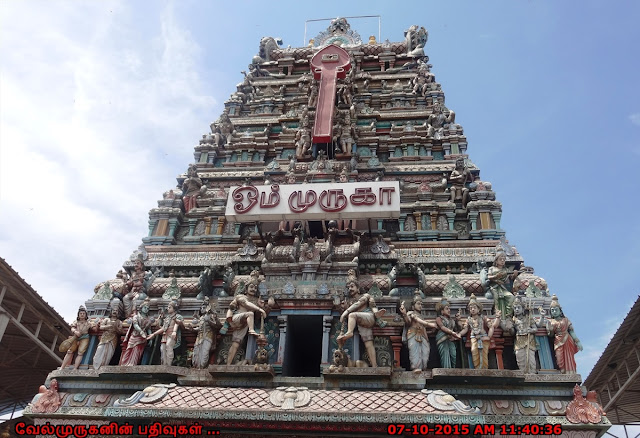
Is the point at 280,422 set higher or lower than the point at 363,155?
lower

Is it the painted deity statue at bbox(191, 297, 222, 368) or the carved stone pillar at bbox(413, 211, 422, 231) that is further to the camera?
the carved stone pillar at bbox(413, 211, 422, 231)

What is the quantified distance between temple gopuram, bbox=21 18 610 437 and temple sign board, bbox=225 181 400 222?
0.04m

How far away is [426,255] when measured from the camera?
518 inches

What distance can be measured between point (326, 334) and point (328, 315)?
448 millimetres

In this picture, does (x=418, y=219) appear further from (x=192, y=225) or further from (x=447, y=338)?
(x=192, y=225)

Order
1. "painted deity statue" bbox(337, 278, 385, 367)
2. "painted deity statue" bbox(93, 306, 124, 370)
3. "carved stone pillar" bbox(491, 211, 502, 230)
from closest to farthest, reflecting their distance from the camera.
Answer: "painted deity statue" bbox(337, 278, 385, 367)
"painted deity statue" bbox(93, 306, 124, 370)
"carved stone pillar" bbox(491, 211, 502, 230)

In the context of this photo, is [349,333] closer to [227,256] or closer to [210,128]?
[227,256]

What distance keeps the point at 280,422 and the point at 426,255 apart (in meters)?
6.52

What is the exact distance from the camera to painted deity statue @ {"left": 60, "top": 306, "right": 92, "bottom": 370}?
1117cm

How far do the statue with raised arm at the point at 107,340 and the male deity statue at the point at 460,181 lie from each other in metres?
10.0

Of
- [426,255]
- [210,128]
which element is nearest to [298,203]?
[426,255]

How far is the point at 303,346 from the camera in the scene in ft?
41.1

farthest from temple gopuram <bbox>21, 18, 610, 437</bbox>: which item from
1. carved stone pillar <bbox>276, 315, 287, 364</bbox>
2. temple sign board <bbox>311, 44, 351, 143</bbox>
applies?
temple sign board <bbox>311, 44, 351, 143</bbox>

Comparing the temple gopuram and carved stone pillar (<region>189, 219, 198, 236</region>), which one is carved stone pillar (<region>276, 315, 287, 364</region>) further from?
carved stone pillar (<region>189, 219, 198, 236</region>)
